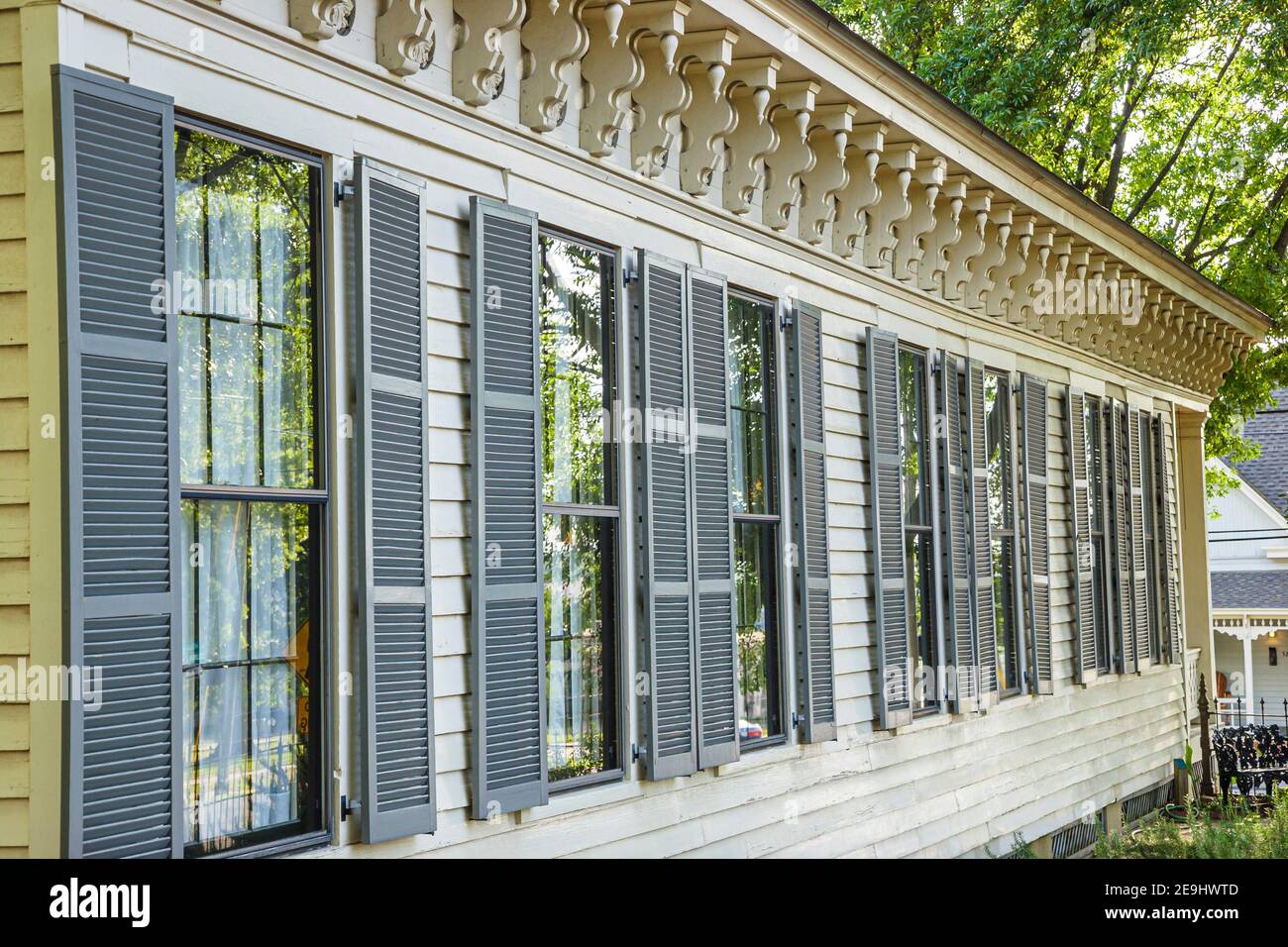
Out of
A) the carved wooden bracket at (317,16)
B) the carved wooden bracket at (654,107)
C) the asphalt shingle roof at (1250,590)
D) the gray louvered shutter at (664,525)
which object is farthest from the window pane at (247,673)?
the asphalt shingle roof at (1250,590)

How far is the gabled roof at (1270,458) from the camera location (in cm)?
3025

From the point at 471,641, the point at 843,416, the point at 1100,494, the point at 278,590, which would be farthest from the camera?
the point at 1100,494

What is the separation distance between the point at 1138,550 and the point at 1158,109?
9.25 metres

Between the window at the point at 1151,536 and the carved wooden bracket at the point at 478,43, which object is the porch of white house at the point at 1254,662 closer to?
the window at the point at 1151,536

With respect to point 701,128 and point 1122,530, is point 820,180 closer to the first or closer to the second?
point 701,128

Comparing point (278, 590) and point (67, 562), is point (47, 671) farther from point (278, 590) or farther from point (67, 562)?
point (278, 590)

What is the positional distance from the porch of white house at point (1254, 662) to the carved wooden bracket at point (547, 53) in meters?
26.0

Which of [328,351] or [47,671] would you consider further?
[328,351]

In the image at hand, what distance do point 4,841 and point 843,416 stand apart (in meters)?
5.43

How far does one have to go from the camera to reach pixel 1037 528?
10.6 m

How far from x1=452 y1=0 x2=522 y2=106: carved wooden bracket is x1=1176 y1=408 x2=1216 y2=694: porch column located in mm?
12656

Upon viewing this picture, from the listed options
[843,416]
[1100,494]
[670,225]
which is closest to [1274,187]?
[1100,494]

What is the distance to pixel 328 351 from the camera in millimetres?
4566

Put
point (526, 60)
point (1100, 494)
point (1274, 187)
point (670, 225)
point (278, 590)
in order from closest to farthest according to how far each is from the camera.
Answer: point (278, 590) < point (526, 60) < point (670, 225) < point (1100, 494) < point (1274, 187)
